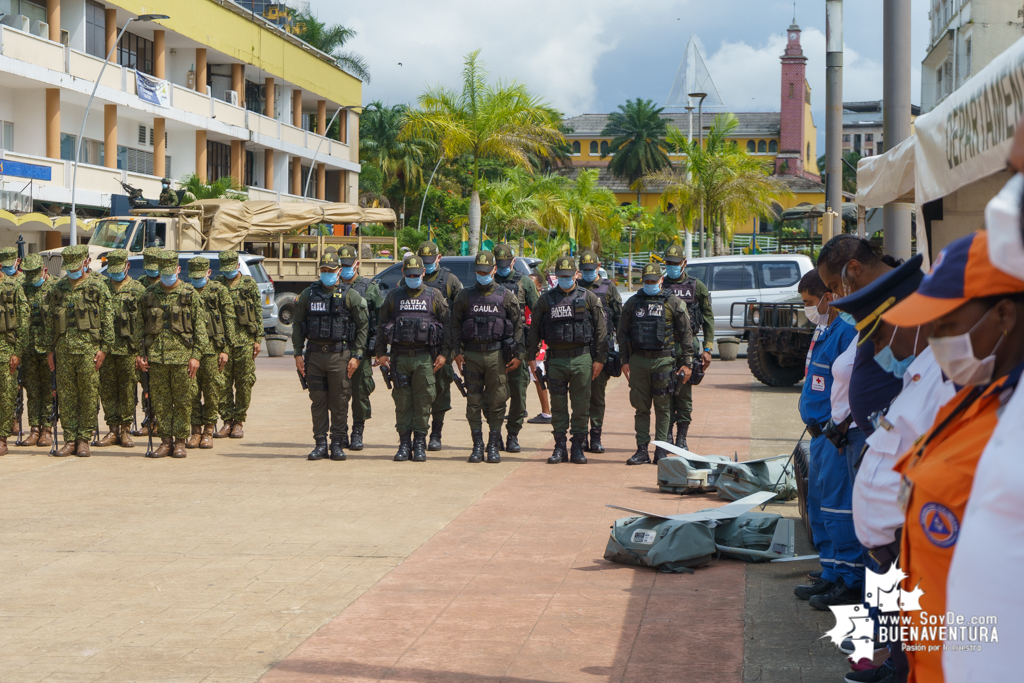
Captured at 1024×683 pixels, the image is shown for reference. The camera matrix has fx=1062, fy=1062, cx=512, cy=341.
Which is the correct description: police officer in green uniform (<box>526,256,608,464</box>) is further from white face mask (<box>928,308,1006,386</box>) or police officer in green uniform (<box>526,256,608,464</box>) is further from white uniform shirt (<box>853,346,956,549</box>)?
white face mask (<box>928,308,1006,386</box>)

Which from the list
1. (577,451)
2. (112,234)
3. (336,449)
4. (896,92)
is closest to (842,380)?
(896,92)

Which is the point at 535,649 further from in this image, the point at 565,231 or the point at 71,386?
the point at 565,231

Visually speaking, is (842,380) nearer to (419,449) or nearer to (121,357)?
(419,449)

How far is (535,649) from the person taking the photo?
189 inches

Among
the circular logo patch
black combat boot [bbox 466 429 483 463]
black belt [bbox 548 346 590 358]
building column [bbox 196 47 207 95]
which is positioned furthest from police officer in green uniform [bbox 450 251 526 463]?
building column [bbox 196 47 207 95]

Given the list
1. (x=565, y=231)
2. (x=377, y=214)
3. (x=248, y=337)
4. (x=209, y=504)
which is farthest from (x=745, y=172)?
(x=209, y=504)

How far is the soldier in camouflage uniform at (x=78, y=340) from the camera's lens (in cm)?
1022

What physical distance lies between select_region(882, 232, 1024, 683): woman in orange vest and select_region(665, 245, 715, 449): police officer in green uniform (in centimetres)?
804

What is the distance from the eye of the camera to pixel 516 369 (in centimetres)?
Result: 1048

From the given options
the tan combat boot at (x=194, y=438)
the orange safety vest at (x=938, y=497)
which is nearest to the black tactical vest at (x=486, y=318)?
the tan combat boot at (x=194, y=438)

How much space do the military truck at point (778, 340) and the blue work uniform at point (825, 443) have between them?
387 inches

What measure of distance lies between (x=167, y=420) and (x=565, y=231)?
123ft

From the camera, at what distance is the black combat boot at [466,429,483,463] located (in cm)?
1015

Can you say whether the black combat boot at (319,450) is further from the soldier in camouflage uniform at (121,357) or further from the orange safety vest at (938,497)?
the orange safety vest at (938,497)
